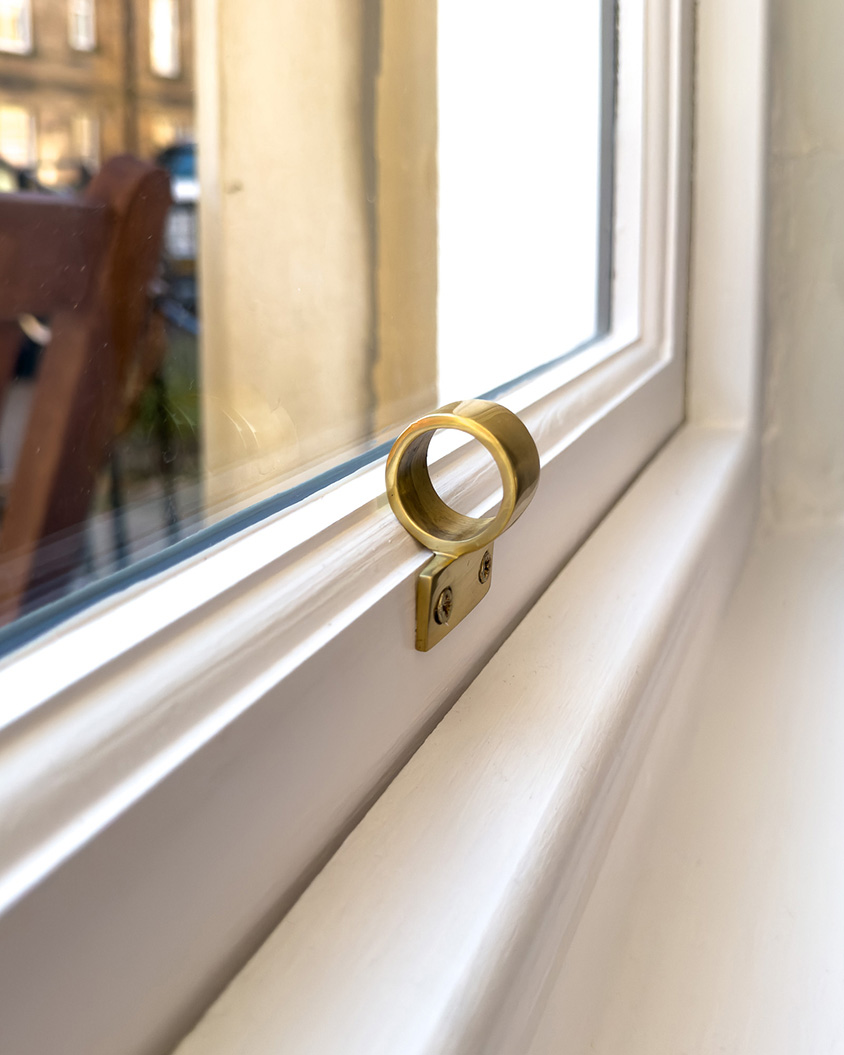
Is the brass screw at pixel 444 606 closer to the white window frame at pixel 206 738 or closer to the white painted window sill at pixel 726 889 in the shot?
the white window frame at pixel 206 738

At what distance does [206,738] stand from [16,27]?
0.30 m

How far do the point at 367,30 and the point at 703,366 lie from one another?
0.50 m

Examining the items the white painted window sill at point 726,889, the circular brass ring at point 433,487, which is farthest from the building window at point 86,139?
the white painted window sill at point 726,889

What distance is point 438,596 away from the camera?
12.7 inches

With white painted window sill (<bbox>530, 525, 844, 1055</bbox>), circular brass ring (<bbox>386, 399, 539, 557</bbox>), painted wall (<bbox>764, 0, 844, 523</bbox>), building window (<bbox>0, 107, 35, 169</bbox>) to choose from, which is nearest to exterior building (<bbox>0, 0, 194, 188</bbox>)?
building window (<bbox>0, 107, 35, 169</bbox>)

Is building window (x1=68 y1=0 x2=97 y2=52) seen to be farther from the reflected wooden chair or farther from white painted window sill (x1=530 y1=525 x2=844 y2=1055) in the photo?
white painted window sill (x1=530 y1=525 x2=844 y2=1055)

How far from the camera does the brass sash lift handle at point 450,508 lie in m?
0.29

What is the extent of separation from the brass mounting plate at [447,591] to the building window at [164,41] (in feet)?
0.82

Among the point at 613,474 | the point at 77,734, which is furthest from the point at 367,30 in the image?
the point at 77,734

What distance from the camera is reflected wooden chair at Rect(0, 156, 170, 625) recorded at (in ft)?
1.01

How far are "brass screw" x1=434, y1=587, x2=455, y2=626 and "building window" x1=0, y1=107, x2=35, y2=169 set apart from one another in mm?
230

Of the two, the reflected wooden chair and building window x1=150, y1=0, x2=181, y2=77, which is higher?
building window x1=150, y1=0, x2=181, y2=77

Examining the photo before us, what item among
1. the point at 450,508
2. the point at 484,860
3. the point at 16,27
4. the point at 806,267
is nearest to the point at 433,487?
the point at 450,508

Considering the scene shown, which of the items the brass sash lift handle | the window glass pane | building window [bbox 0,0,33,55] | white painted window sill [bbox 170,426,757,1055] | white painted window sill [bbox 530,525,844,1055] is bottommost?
white painted window sill [bbox 530,525,844,1055]
